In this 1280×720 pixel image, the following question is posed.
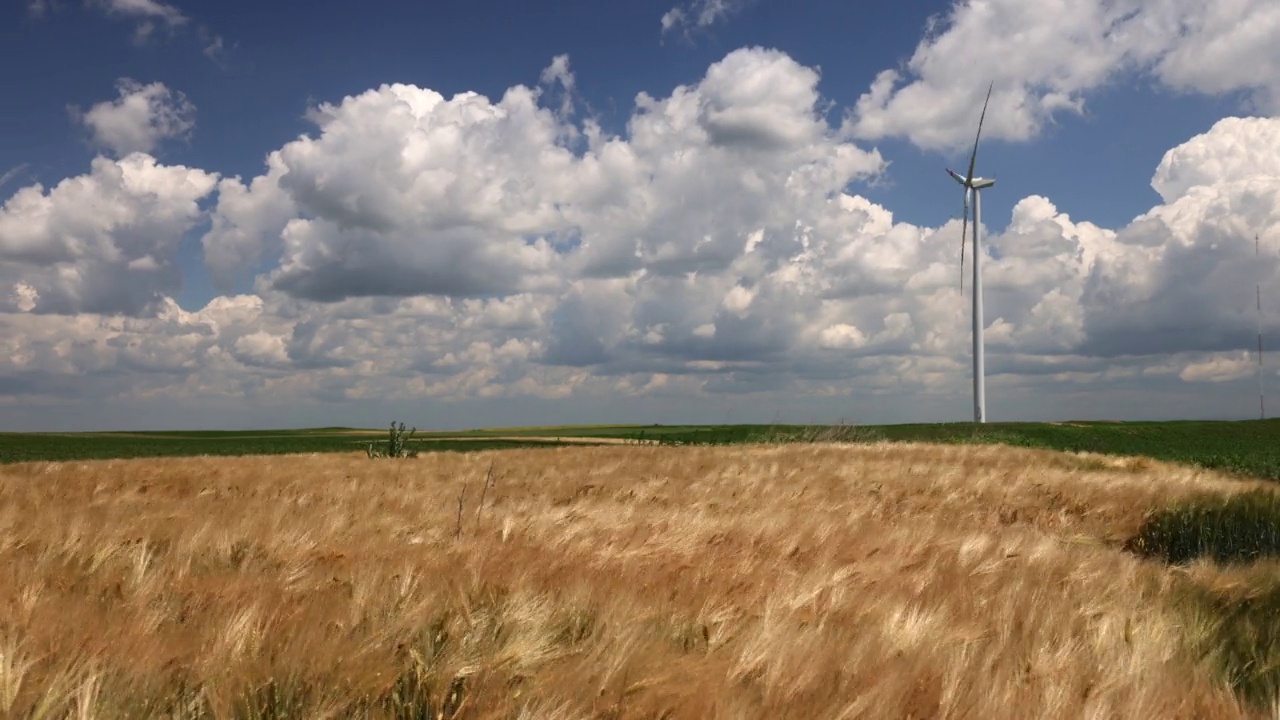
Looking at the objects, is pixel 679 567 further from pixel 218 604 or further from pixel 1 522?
pixel 1 522

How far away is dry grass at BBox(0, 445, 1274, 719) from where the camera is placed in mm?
2551

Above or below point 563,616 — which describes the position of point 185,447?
below

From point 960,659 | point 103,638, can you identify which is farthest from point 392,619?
point 960,659

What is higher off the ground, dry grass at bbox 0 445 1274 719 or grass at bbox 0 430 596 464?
dry grass at bbox 0 445 1274 719

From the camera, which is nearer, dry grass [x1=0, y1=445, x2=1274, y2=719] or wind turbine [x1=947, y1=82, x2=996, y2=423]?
dry grass [x1=0, y1=445, x2=1274, y2=719]

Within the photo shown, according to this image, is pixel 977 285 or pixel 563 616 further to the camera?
pixel 977 285

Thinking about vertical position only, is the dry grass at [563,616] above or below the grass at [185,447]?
above

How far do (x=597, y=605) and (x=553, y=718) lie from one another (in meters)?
1.11

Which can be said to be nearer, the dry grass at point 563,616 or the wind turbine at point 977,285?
the dry grass at point 563,616

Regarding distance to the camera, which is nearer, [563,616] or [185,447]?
[563,616]

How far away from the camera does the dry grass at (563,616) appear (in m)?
2.55

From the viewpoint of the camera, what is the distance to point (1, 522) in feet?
17.1

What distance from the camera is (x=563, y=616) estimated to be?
337cm

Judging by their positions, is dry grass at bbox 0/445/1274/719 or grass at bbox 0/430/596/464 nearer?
dry grass at bbox 0/445/1274/719
